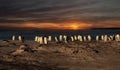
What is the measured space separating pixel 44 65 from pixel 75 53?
7.16m

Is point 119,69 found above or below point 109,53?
above

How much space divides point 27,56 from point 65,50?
19.3 ft

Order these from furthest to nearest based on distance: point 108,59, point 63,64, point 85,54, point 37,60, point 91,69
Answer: point 85,54 → point 108,59 → point 37,60 → point 63,64 → point 91,69

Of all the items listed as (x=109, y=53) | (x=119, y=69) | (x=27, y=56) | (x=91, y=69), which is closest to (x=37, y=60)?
(x=27, y=56)

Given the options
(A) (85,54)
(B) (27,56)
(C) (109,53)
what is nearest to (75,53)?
(A) (85,54)

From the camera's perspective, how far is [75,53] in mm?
26781

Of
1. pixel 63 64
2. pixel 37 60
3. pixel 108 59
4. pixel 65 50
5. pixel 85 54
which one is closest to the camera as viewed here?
pixel 63 64

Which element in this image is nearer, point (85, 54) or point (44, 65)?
point (44, 65)

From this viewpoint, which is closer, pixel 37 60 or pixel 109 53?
pixel 37 60

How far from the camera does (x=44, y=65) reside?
20.1 metres

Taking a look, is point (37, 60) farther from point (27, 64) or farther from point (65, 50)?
point (65, 50)

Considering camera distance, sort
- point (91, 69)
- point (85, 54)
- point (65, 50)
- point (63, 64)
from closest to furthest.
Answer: point (91, 69) → point (63, 64) → point (85, 54) → point (65, 50)

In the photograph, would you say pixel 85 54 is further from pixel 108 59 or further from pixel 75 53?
pixel 108 59

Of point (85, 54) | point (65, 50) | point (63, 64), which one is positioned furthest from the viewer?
point (65, 50)
